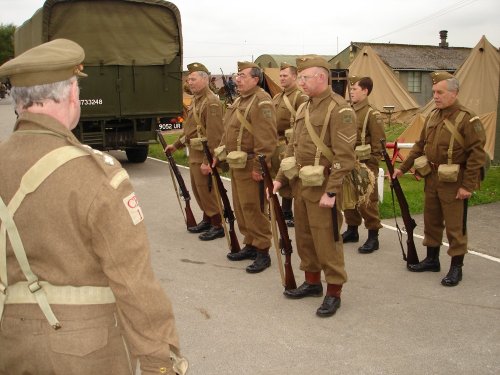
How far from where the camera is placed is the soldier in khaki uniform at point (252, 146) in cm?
555

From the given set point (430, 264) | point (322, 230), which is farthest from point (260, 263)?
point (430, 264)

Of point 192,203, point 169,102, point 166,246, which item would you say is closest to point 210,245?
point 166,246

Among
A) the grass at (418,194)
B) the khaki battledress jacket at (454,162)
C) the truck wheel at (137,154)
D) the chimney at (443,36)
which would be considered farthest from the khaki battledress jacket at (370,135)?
the chimney at (443,36)

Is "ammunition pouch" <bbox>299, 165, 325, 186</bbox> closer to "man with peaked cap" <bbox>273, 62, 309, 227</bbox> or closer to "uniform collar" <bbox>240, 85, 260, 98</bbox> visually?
"uniform collar" <bbox>240, 85, 260, 98</bbox>

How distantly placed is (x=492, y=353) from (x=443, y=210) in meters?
1.75

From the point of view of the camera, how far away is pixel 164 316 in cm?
183

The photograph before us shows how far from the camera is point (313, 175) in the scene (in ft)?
14.3

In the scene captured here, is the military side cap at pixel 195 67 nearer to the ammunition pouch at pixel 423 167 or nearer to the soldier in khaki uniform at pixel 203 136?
the soldier in khaki uniform at pixel 203 136

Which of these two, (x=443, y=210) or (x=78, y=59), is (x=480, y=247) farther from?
(x=78, y=59)

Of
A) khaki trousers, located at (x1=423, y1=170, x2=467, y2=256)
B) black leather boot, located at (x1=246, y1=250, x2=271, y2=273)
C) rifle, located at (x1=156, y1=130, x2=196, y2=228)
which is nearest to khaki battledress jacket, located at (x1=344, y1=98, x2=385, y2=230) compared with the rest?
khaki trousers, located at (x1=423, y1=170, x2=467, y2=256)

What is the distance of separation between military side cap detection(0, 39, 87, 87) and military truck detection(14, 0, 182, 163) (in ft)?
31.6

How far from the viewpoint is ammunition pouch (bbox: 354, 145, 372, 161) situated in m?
6.15

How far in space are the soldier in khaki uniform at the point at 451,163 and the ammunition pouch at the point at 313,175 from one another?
4.51ft

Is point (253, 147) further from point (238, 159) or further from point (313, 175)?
point (313, 175)
